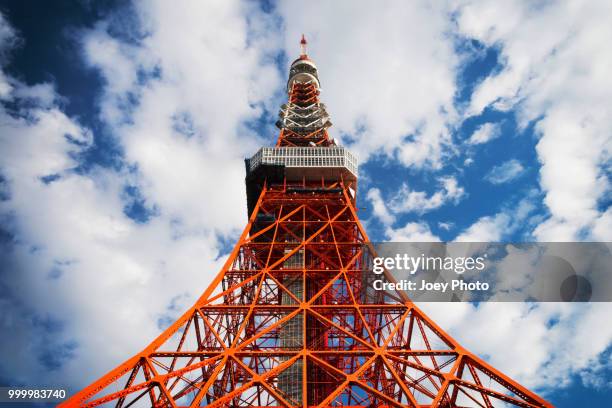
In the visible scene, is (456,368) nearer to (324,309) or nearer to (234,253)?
(324,309)

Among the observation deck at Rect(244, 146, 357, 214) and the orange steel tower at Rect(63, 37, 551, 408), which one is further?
the observation deck at Rect(244, 146, 357, 214)

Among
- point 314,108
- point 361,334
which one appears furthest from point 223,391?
point 314,108

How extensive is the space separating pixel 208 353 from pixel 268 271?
491cm

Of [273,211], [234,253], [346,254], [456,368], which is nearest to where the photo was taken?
[456,368]

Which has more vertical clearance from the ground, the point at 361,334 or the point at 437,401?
the point at 361,334

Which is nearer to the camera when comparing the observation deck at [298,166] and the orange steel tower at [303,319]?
the orange steel tower at [303,319]

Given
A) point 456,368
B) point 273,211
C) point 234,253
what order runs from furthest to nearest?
point 273,211, point 234,253, point 456,368

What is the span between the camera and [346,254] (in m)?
20.3

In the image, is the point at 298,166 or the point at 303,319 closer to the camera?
the point at 303,319

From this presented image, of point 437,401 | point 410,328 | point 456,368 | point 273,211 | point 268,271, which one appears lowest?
point 437,401

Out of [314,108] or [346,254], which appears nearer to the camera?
[346,254]

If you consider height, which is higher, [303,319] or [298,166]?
[298,166]

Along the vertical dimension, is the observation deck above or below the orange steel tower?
above

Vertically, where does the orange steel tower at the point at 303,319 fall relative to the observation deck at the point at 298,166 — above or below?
below
